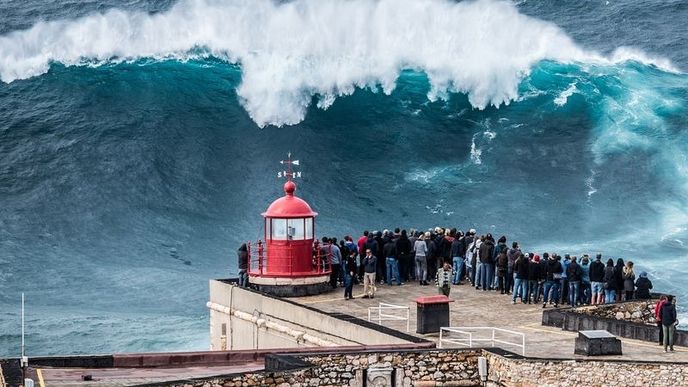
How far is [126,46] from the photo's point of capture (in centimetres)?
6594

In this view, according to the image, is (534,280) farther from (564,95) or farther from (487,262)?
(564,95)

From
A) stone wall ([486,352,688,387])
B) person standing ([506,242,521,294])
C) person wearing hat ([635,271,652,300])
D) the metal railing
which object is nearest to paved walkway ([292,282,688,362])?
person standing ([506,242,521,294])

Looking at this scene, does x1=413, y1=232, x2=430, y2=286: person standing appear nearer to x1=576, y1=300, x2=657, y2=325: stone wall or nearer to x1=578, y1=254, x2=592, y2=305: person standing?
x1=578, y1=254, x2=592, y2=305: person standing

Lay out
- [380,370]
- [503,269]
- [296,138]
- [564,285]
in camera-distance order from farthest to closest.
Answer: [296,138]
[503,269]
[564,285]
[380,370]

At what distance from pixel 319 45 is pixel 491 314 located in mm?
30101

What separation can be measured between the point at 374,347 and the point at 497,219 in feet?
72.9

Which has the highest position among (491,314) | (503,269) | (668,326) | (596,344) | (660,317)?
(503,269)

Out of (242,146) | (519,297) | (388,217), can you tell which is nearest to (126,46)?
(242,146)

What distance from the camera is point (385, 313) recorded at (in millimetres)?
37281

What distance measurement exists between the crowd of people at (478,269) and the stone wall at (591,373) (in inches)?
245

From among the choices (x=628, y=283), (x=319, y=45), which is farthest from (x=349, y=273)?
(x=319, y=45)

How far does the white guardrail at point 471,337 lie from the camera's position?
33.2 m

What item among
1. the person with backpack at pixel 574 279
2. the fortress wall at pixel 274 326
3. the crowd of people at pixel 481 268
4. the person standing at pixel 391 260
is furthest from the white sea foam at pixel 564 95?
the person with backpack at pixel 574 279

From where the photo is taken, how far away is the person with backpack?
3775 centimetres
